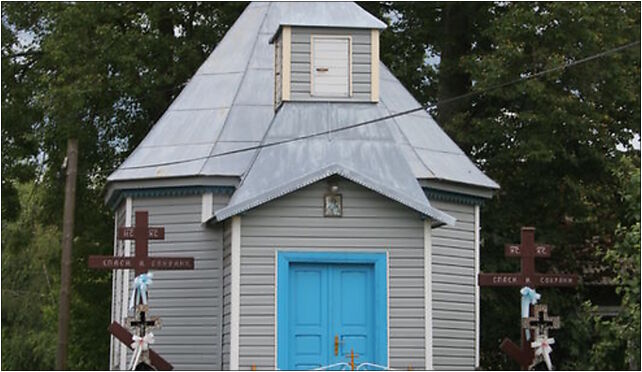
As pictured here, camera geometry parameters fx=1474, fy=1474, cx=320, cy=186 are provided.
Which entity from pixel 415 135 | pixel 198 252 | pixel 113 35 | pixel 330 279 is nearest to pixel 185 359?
pixel 198 252

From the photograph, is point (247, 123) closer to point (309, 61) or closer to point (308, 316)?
point (309, 61)

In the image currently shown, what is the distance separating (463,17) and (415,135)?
30.3 feet

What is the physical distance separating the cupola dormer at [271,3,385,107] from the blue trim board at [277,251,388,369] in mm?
2968

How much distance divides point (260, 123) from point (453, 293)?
4.34 metres

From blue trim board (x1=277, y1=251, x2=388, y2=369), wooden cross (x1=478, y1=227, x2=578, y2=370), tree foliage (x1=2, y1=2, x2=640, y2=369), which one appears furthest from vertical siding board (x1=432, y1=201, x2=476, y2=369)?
tree foliage (x1=2, y1=2, x2=640, y2=369)

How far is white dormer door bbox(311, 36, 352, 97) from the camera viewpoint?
23.7 metres

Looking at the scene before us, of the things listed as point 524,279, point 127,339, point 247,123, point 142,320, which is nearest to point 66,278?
point 127,339

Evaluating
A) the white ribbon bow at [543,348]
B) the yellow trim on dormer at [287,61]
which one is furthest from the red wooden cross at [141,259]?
the white ribbon bow at [543,348]

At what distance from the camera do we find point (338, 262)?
72.4ft

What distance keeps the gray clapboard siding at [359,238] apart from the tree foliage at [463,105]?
306 inches

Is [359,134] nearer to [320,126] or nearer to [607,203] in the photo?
[320,126]

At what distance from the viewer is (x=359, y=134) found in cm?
2334

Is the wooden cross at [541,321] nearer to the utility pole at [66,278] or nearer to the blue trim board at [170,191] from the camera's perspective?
the blue trim board at [170,191]

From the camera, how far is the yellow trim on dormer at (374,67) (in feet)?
77.9
